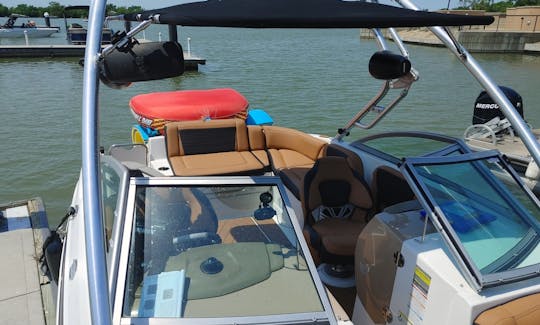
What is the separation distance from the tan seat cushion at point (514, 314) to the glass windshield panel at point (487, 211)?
169mm

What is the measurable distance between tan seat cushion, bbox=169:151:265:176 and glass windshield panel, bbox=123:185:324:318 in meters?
2.58

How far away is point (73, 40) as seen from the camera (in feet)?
83.5

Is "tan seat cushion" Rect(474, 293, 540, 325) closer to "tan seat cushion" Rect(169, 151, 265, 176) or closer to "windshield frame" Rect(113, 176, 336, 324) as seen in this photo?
"windshield frame" Rect(113, 176, 336, 324)

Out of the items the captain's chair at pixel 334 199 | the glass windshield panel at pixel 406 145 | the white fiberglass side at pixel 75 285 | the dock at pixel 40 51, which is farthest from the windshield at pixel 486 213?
the dock at pixel 40 51

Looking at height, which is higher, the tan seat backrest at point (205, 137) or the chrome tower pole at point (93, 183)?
the chrome tower pole at point (93, 183)

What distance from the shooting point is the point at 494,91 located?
289 cm

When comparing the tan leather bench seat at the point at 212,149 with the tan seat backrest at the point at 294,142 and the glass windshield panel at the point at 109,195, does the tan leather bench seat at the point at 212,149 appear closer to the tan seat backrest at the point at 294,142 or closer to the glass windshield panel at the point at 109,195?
the tan seat backrest at the point at 294,142

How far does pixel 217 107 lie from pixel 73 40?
23113 mm

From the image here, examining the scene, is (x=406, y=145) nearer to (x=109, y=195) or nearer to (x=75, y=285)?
(x=109, y=195)

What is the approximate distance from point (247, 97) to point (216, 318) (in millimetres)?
12689

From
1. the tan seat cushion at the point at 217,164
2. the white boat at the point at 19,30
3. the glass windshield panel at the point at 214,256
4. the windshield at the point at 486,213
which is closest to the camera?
the glass windshield panel at the point at 214,256

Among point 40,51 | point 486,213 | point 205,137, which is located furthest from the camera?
point 40,51

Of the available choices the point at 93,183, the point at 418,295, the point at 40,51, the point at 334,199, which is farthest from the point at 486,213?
the point at 40,51

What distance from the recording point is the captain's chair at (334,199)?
3.59m
